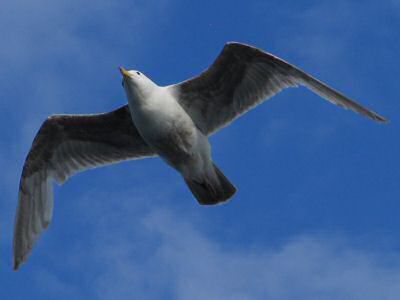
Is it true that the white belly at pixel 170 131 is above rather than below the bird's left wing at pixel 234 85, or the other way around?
below

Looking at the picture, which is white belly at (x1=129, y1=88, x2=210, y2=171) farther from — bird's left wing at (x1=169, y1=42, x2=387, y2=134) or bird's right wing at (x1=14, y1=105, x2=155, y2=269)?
bird's right wing at (x1=14, y1=105, x2=155, y2=269)

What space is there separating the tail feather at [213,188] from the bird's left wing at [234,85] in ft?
2.72

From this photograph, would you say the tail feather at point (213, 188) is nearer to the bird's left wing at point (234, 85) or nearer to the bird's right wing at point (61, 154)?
the bird's left wing at point (234, 85)

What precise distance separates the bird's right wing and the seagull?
2cm

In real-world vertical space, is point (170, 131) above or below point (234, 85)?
below

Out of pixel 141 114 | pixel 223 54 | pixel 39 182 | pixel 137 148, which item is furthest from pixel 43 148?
pixel 223 54

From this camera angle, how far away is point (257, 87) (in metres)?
14.7

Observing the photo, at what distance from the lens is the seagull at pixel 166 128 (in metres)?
14.2

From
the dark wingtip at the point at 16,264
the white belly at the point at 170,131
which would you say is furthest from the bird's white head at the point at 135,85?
the dark wingtip at the point at 16,264

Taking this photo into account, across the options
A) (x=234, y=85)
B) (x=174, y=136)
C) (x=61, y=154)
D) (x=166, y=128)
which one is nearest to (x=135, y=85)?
(x=166, y=128)

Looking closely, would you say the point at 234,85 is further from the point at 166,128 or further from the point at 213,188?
the point at 213,188

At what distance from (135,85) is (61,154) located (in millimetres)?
2871

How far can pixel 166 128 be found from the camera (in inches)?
563

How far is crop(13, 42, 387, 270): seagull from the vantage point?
46.7ft
